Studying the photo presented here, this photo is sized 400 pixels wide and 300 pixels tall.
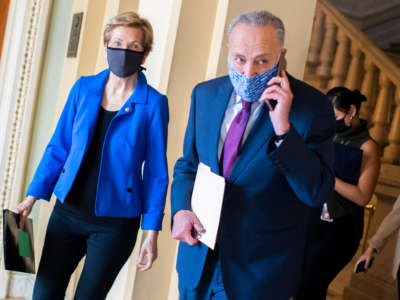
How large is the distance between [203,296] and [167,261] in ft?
4.55

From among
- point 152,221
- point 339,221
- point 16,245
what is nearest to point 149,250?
point 152,221

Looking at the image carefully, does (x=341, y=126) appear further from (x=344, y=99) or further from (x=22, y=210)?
(x=22, y=210)

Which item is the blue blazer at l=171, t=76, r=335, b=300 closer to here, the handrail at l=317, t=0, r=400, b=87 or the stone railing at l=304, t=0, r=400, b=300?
the stone railing at l=304, t=0, r=400, b=300

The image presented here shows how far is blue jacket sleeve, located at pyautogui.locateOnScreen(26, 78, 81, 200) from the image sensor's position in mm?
2385

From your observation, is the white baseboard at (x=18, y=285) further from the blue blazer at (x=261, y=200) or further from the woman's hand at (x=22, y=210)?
the blue blazer at (x=261, y=200)

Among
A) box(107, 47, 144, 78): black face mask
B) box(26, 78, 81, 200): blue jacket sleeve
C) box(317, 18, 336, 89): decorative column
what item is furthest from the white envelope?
box(317, 18, 336, 89): decorative column

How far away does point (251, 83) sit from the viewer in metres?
1.64

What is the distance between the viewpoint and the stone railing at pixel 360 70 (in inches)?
219

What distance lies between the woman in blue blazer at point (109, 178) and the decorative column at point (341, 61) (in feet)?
13.5

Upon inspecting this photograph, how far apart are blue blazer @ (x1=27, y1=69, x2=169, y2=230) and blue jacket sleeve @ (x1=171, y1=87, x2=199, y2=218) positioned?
1.31 feet

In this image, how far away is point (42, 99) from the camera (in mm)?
4113

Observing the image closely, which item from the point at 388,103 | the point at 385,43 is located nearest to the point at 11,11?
the point at 388,103

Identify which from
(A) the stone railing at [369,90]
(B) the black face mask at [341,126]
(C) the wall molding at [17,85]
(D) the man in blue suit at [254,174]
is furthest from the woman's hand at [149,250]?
(A) the stone railing at [369,90]

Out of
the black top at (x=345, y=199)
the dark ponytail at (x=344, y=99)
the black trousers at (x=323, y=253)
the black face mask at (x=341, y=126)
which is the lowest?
the black trousers at (x=323, y=253)
